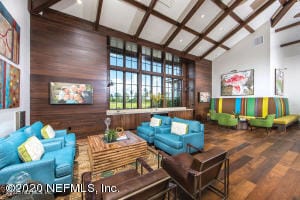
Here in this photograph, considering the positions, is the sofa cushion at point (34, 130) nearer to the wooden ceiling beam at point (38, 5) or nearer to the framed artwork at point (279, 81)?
the wooden ceiling beam at point (38, 5)

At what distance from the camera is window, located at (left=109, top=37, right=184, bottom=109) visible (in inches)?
213

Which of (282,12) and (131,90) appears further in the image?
(131,90)

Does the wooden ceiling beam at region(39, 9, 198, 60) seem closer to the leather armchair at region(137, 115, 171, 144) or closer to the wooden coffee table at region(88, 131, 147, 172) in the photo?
the leather armchair at region(137, 115, 171, 144)

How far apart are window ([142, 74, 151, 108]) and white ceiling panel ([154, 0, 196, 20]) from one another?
268 centimetres

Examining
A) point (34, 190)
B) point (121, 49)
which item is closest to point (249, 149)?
point (34, 190)

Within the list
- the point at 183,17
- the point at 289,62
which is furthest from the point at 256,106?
the point at 183,17

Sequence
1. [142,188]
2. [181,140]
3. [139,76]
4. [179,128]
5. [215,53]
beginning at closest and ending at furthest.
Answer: [142,188] → [181,140] → [179,128] → [139,76] → [215,53]

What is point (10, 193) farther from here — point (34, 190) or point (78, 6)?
point (78, 6)

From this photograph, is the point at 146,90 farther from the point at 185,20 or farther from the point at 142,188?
the point at 142,188

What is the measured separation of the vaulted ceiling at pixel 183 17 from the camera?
396cm

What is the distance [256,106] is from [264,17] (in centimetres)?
398

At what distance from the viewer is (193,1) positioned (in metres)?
4.38

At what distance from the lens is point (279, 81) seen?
6336 millimetres

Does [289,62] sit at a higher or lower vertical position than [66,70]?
higher
